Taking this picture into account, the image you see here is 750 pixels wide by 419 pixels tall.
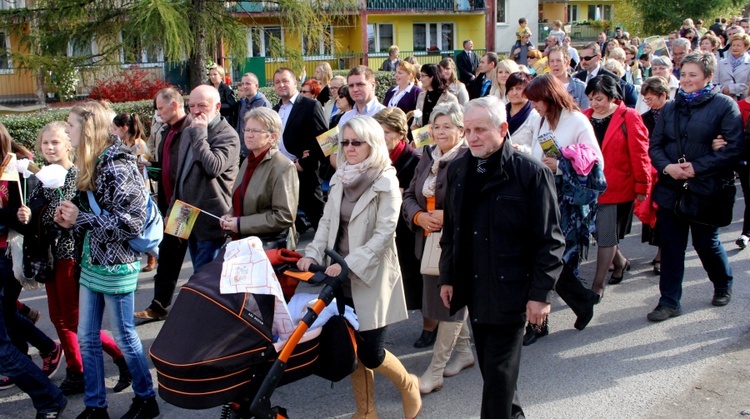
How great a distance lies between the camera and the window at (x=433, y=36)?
3884 centimetres

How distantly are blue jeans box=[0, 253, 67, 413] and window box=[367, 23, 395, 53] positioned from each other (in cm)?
3376

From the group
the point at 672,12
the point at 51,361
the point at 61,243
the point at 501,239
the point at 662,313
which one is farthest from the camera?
the point at 672,12

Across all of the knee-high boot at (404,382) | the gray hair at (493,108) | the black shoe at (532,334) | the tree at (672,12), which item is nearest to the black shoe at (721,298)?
the black shoe at (532,334)

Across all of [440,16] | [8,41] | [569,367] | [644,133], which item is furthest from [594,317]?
[440,16]

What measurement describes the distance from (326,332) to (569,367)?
216cm

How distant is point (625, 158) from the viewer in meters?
6.18

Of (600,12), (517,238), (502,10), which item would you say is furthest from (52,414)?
(600,12)

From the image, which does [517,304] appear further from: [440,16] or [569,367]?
[440,16]

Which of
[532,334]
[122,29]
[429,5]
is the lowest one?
[532,334]

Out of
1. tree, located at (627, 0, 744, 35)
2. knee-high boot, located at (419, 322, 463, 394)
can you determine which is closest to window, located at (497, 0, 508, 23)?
tree, located at (627, 0, 744, 35)

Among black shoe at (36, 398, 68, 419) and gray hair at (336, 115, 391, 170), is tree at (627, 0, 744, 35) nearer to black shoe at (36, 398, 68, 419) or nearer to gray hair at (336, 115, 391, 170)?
gray hair at (336, 115, 391, 170)

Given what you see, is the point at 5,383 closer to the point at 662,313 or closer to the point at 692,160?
the point at 662,313

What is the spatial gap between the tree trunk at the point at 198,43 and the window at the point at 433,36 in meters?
23.7

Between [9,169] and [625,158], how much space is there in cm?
463
